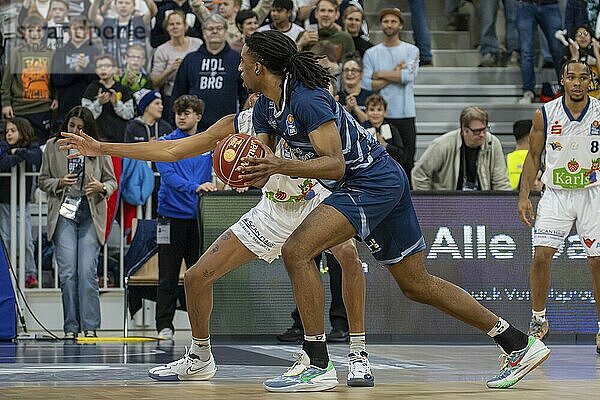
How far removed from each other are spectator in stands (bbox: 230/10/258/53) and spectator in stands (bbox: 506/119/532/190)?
324 cm

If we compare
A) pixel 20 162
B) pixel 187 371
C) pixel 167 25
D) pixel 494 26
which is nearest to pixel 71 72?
pixel 167 25

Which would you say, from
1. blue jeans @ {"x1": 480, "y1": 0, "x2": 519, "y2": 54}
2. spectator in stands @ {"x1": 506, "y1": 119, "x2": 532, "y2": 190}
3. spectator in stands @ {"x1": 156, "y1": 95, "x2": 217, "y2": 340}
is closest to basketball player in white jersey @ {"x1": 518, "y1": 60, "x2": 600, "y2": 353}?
spectator in stands @ {"x1": 506, "y1": 119, "x2": 532, "y2": 190}

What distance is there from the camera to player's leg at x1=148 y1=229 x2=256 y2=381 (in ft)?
23.0

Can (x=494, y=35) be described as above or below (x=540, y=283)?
above

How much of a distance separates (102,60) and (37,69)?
741mm

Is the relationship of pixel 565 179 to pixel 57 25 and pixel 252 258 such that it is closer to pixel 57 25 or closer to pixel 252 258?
pixel 252 258

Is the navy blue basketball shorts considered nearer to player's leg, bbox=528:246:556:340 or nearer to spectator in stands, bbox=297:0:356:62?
player's leg, bbox=528:246:556:340

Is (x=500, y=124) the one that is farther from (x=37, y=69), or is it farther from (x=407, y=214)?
(x=407, y=214)

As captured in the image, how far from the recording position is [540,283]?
9852 mm

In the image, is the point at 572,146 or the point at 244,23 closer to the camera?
the point at 572,146

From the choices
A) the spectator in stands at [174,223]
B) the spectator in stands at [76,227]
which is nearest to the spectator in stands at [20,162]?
the spectator in stands at [76,227]

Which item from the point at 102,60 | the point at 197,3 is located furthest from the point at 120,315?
the point at 197,3

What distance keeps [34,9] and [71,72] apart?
0.94 m

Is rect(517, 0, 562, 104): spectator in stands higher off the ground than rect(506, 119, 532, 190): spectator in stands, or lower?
higher
